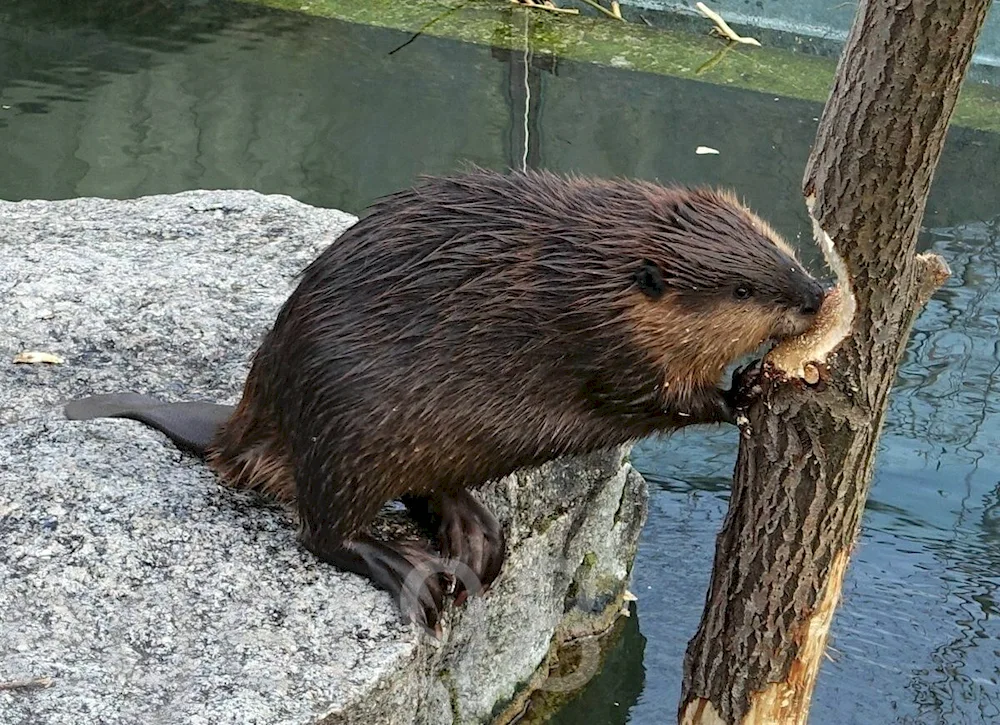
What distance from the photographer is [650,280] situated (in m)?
2.01

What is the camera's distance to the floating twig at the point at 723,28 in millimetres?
6680

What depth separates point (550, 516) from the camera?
262cm

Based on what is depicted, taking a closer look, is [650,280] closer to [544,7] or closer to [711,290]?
[711,290]

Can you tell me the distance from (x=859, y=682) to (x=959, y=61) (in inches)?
62.7

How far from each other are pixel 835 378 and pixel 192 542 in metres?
0.99

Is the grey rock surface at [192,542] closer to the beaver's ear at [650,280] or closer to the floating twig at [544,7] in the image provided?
the beaver's ear at [650,280]

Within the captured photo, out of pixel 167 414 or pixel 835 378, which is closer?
pixel 835 378

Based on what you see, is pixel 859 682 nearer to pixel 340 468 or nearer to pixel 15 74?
pixel 340 468

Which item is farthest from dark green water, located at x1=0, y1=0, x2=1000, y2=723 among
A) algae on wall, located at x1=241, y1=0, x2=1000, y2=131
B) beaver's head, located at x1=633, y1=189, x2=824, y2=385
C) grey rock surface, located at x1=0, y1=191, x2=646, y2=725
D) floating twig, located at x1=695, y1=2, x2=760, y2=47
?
beaver's head, located at x1=633, y1=189, x2=824, y2=385

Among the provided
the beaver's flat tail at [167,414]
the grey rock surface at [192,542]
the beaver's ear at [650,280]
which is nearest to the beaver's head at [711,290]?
the beaver's ear at [650,280]

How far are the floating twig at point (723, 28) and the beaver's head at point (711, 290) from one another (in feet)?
16.0

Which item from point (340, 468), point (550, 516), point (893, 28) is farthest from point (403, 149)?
point (893, 28)

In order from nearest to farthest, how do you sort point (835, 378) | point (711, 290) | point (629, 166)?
point (835, 378) < point (711, 290) < point (629, 166)

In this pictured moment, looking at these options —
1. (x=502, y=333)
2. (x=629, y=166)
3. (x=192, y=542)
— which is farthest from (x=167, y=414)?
(x=629, y=166)
